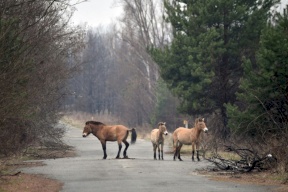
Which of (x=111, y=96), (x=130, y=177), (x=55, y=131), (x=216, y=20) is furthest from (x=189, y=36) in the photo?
(x=111, y=96)

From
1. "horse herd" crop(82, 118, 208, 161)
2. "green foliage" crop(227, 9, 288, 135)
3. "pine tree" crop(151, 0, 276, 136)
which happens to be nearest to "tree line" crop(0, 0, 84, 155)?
"horse herd" crop(82, 118, 208, 161)

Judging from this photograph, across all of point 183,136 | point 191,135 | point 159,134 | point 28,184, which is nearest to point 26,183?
point 28,184

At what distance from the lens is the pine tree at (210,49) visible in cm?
3709

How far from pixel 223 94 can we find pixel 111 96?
285 ft

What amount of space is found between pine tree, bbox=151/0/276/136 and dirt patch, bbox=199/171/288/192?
15.6 metres

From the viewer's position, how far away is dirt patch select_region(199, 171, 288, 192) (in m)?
18.6

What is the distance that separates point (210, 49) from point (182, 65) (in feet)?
8.97

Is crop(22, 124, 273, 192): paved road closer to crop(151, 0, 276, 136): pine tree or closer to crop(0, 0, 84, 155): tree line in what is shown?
crop(0, 0, 84, 155): tree line

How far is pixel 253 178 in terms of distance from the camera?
66.2 ft

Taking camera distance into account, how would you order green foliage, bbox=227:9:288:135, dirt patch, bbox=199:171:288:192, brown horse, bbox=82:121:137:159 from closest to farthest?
1. dirt patch, bbox=199:171:288:192
2. green foliage, bbox=227:9:288:135
3. brown horse, bbox=82:121:137:159

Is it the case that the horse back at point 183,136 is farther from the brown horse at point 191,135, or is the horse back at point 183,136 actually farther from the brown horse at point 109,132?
the brown horse at point 109,132

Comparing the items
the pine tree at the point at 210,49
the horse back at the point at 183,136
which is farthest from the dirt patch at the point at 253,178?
the pine tree at the point at 210,49

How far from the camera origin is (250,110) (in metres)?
26.9

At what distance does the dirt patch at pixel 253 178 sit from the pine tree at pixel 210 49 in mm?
15570
